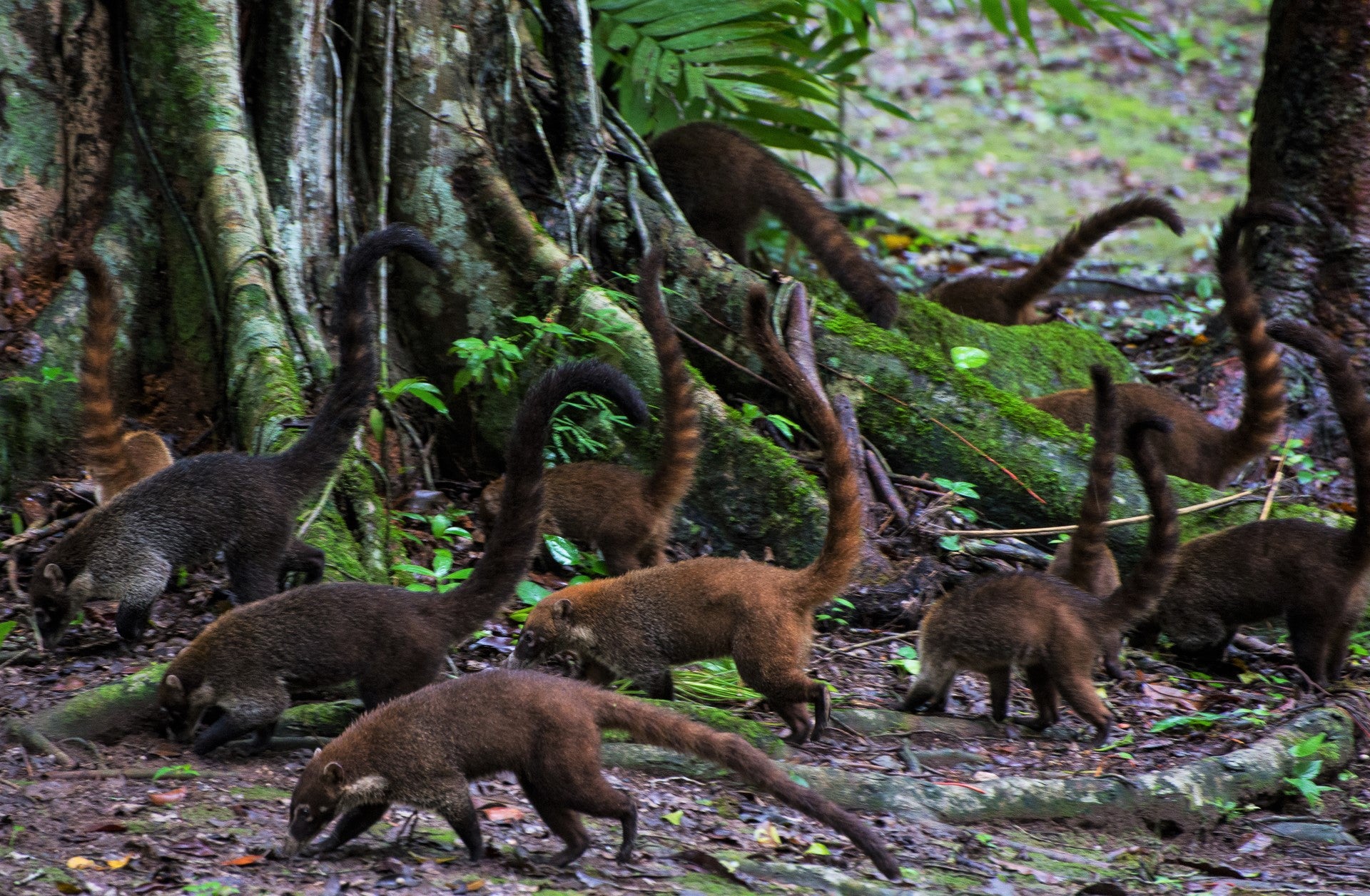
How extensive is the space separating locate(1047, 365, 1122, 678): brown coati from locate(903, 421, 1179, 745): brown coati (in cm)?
11

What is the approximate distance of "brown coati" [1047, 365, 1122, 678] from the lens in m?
5.30

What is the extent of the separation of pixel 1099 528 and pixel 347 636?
10.2 feet

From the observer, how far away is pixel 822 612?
229 inches

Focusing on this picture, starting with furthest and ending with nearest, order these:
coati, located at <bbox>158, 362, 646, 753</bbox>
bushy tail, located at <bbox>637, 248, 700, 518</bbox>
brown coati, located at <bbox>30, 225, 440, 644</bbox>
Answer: bushy tail, located at <bbox>637, 248, 700, 518</bbox>, brown coati, located at <bbox>30, 225, 440, 644</bbox>, coati, located at <bbox>158, 362, 646, 753</bbox>

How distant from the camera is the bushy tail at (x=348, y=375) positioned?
186 inches

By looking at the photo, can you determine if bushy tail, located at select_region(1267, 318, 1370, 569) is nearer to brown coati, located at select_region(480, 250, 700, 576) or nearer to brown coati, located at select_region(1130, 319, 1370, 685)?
brown coati, located at select_region(1130, 319, 1370, 685)

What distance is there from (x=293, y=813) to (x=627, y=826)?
85cm

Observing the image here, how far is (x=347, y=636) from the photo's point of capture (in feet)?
13.8

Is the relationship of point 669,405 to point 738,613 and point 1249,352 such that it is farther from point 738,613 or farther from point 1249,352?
point 1249,352


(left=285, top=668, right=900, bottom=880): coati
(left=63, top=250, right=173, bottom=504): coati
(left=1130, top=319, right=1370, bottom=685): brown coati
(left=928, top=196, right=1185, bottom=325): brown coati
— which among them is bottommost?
(left=285, top=668, right=900, bottom=880): coati

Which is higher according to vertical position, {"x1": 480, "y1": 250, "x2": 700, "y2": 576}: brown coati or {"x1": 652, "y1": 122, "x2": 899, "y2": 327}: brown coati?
{"x1": 652, "y1": 122, "x2": 899, "y2": 327}: brown coati

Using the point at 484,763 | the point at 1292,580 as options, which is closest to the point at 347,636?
the point at 484,763

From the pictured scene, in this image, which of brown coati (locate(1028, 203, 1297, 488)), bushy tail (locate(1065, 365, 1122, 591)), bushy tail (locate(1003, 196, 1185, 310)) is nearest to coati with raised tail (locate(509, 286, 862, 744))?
bushy tail (locate(1065, 365, 1122, 591))

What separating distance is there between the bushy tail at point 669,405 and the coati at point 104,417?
196 cm
